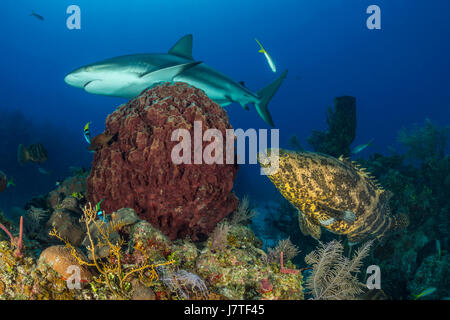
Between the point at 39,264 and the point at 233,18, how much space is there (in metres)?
118

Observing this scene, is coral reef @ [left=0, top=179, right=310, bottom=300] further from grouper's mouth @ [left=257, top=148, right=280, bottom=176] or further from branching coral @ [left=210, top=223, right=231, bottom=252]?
grouper's mouth @ [left=257, top=148, right=280, bottom=176]

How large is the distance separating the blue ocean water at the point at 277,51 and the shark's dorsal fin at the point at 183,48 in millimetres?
76135

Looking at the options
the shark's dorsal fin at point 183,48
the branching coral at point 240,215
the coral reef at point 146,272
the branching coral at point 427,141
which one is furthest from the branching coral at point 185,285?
the branching coral at point 427,141

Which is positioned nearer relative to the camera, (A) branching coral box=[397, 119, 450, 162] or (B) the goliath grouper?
(B) the goliath grouper

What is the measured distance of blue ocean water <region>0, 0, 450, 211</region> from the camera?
2977 inches

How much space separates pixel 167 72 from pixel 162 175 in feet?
7.52

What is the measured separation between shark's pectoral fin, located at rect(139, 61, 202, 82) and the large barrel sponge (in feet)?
2.72

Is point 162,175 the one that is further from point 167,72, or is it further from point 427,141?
point 427,141

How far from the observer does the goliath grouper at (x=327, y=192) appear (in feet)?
10.8

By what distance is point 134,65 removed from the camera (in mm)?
4488

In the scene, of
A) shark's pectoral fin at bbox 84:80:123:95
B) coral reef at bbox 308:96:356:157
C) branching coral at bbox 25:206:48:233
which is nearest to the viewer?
branching coral at bbox 25:206:48:233

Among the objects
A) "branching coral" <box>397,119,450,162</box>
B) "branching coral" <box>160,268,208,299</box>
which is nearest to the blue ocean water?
"branching coral" <box>397,119,450,162</box>

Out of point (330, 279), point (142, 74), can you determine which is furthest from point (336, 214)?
point (142, 74)
